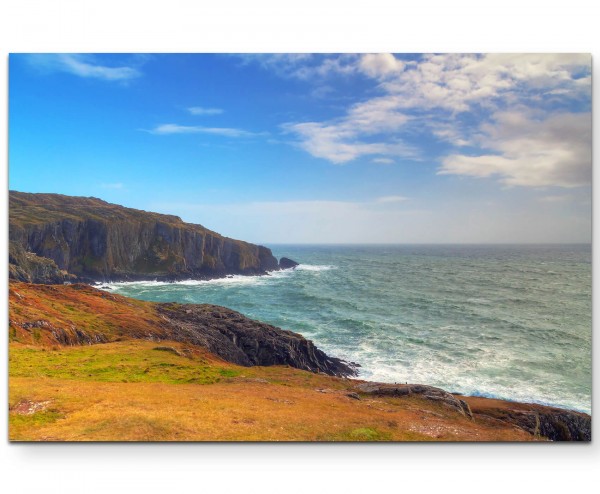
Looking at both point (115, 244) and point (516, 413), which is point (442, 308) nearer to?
point (516, 413)

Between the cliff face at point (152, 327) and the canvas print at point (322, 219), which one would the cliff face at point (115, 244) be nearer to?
the canvas print at point (322, 219)

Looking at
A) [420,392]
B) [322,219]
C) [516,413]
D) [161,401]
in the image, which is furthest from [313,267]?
[516,413]

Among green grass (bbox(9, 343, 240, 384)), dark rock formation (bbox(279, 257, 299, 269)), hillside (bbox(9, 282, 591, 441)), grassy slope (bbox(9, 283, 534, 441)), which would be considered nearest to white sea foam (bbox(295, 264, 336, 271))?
dark rock formation (bbox(279, 257, 299, 269))

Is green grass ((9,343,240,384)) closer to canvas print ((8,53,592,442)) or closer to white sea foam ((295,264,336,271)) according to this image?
canvas print ((8,53,592,442))

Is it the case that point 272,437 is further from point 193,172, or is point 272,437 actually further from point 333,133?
point 333,133

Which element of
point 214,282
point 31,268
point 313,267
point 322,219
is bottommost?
point 214,282
